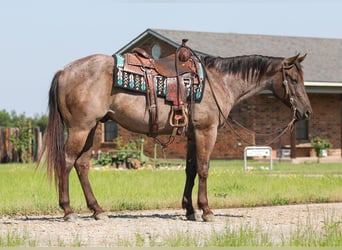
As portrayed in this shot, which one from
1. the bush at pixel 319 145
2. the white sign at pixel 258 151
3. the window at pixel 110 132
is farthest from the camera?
the window at pixel 110 132

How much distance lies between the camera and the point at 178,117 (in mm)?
10250

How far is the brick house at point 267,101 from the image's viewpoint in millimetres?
30031

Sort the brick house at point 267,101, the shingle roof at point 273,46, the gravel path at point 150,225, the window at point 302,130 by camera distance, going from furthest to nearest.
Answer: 1. the window at point 302,130
2. the shingle roof at point 273,46
3. the brick house at point 267,101
4. the gravel path at point 150,225

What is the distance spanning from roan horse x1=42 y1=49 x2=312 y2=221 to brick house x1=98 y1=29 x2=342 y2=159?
17774 mm

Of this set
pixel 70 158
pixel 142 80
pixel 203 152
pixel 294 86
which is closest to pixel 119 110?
pixel 142 80

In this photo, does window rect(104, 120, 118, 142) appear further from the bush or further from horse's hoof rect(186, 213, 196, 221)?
horse's hoof rect(186, 213, 196, 221)

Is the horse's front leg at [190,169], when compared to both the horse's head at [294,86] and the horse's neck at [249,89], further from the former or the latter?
the horse's head at [294,86]

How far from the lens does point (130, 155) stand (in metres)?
24.1

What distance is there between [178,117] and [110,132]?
23.7m

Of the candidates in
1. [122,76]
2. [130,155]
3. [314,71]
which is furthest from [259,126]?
[122,76]

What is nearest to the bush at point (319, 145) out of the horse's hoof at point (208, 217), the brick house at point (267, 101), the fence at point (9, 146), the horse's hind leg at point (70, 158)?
the brick house at point (267, 101)

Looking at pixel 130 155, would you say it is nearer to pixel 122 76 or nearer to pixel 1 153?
pixel 1 153

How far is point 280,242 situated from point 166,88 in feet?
11.1

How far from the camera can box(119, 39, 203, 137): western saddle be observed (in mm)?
10219
